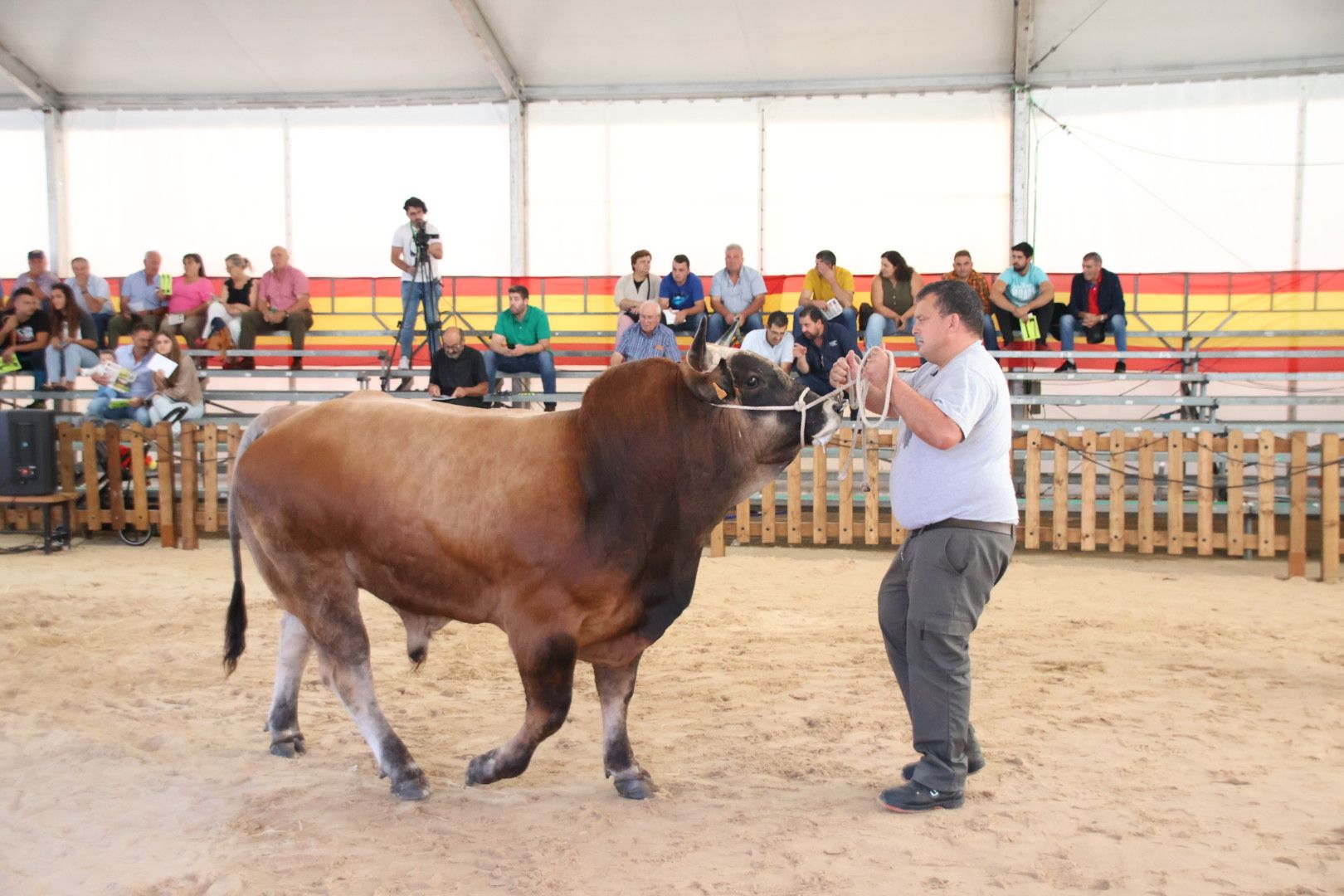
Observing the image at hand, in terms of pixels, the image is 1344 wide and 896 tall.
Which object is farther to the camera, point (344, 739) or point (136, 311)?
point (136, 311)

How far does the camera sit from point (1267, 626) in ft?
24.8

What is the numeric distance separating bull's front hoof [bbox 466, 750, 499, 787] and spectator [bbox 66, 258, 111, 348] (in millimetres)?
12425

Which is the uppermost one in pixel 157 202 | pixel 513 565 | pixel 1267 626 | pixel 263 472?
pixel 157 202

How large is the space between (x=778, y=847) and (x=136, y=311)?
518 inches

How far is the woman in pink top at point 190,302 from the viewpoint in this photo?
14.3 m

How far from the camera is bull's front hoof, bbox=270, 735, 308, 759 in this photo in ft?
16.0

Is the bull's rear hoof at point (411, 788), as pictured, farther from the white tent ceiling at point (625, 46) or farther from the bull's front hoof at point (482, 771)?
the white tent ceiling at point (625, 46)

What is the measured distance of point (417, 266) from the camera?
501 inches

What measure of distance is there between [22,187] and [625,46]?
29.3 ft

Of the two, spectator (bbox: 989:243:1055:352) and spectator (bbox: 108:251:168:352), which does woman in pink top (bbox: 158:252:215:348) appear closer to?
spectator (bbox: 108:251:168:352)

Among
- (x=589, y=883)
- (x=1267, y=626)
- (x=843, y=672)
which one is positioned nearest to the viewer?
(x=589, y=883)

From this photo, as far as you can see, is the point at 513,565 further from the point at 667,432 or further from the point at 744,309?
the point at 744,309

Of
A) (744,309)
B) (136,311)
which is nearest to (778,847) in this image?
(744,309)

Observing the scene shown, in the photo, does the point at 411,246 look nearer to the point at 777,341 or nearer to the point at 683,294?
the point at 683,294
